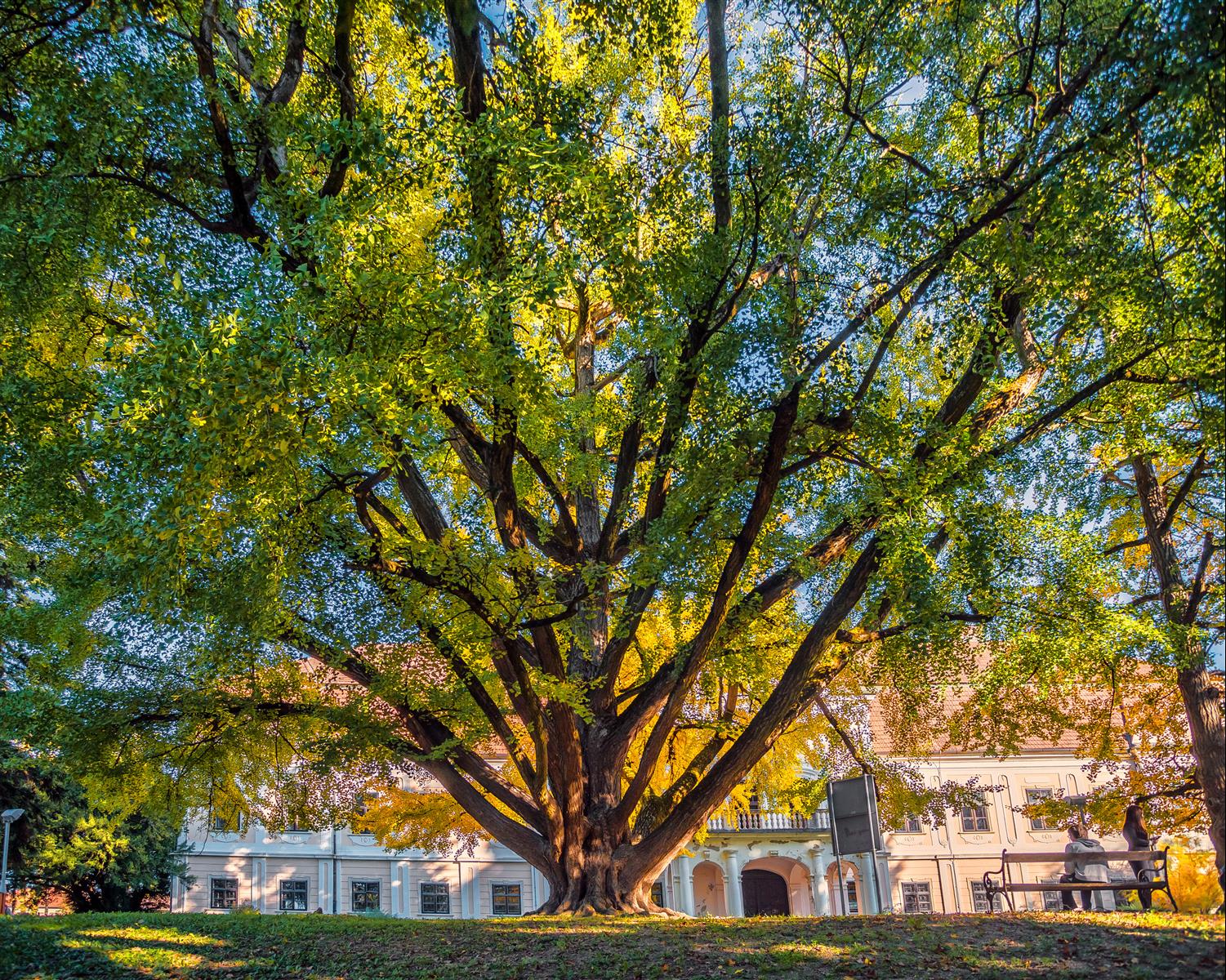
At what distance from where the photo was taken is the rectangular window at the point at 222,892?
111ft

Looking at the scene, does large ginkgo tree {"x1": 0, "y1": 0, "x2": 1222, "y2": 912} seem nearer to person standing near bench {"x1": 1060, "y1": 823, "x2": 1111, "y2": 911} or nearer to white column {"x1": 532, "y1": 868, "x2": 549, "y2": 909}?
person standing near bench {"x1": 1060, "y1": 823, "x2": 1111, "y2": 911}

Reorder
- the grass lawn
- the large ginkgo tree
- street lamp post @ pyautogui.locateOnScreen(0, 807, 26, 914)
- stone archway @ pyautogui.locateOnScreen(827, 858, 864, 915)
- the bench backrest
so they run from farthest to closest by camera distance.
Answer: stone archway @ pyautogui.locateOnScreen(827, 858, 864, 915) → street lamp post @ pyautogui.locateOnScreen(0, 807, 26, 914) → the bench backrest → the large ginkgo tree → the grass lawn

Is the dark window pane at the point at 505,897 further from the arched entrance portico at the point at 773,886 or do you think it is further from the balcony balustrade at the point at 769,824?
the arched entrance portico at the point at 773,886

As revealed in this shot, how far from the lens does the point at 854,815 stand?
11430mm

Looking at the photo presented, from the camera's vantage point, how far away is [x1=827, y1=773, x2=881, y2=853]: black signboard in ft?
36.8

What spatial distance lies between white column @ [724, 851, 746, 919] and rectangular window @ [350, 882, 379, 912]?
12.6 m

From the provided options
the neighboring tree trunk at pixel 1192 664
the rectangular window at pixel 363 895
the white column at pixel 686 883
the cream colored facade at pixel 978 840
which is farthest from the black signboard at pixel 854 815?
the rectangular window at pixel 363 895

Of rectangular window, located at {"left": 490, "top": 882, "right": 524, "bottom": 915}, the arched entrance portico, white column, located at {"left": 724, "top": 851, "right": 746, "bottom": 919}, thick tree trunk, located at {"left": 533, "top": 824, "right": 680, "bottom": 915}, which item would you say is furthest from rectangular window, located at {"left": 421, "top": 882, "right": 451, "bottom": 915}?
thick tree trunk, located at {"left": 533, "top": 824, "right": 680, "bottom": 915}

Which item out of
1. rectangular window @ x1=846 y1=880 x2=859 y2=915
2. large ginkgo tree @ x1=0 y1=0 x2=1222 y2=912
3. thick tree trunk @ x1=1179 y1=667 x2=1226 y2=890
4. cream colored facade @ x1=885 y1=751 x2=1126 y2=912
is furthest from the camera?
rectangular window @ x1=846 y1=880 x2=859 y2=915

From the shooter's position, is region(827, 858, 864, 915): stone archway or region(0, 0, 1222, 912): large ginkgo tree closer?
region(0, 0, 1222, 912): large ginkgo tree

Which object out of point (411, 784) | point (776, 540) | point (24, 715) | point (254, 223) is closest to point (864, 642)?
point (776, 540)

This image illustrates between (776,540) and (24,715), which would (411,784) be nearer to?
(24,715)

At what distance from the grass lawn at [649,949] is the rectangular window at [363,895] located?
1010 inches

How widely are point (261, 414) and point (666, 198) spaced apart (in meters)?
4.95
